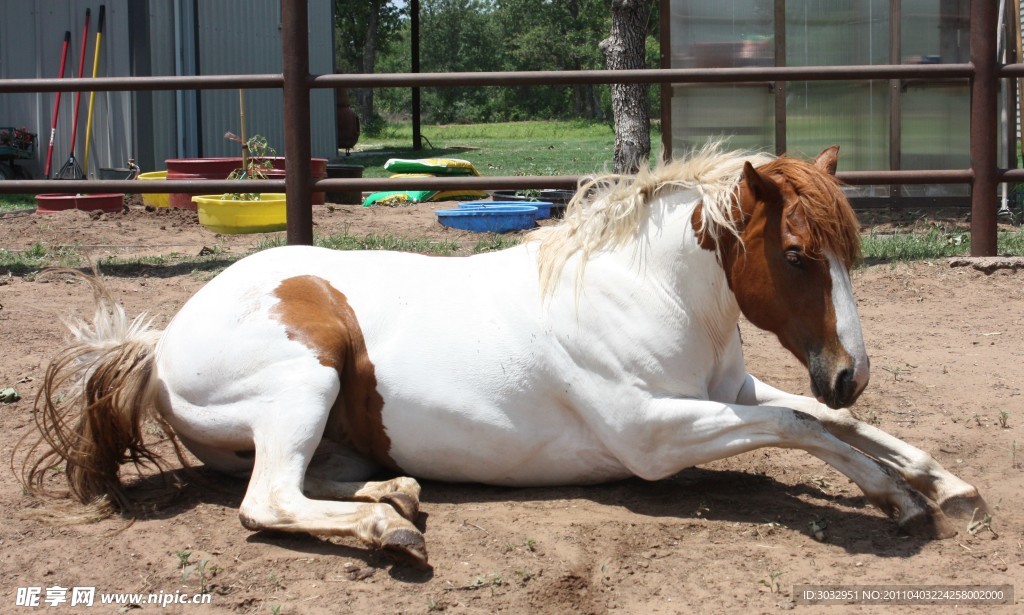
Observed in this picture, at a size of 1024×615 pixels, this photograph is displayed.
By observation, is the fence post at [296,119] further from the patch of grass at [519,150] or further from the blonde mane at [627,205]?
the patch of grass at [519,150]

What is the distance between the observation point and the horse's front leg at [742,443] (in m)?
3.02

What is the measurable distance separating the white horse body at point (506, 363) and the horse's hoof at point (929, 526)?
0.64m

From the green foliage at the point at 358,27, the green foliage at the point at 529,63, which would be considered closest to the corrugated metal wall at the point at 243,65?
the green foliage at the point at 529,63

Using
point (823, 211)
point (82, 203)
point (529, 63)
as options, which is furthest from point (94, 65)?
point (529, 63)

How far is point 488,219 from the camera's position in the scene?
8500 mm

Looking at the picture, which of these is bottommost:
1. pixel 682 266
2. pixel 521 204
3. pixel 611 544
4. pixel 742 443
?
pixel 611 544

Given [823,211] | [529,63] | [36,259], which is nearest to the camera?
[823,211]

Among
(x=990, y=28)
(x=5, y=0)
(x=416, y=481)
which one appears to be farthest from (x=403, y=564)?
(x=5, y=0)

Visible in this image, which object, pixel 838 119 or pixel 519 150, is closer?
pixel 838 119

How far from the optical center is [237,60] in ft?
55.6

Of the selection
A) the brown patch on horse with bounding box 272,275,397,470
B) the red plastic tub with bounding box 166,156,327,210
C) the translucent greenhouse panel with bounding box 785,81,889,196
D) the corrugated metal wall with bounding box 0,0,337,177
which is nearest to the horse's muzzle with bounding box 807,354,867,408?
the brown patch on horse with bounding box 272,275,397,470

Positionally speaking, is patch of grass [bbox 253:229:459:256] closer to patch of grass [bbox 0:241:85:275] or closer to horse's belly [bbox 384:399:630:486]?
patch of grass [bbox 0:241:85:275]

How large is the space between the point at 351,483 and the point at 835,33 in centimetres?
875

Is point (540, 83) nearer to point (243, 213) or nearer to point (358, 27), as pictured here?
point (243, 213)
